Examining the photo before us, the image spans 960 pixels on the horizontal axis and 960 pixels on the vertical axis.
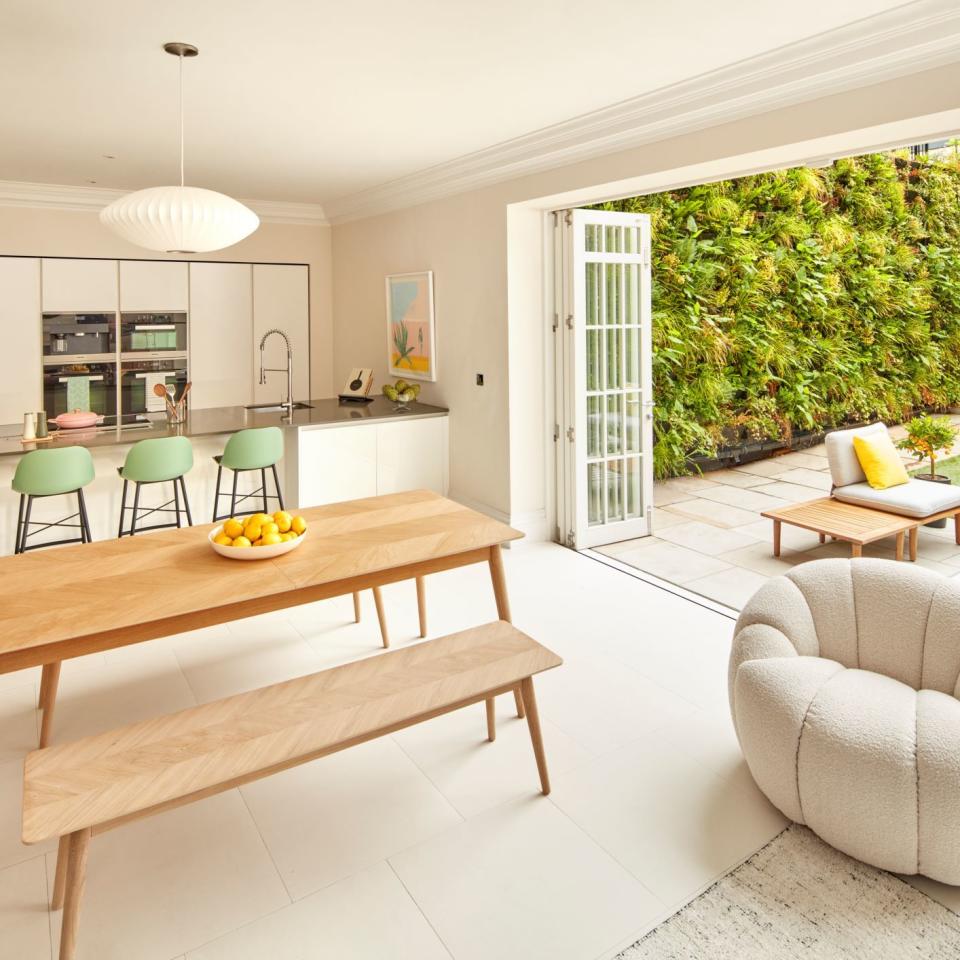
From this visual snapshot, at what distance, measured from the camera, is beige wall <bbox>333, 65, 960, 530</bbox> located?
4.04 meters

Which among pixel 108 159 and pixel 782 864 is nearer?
pixel 782 864

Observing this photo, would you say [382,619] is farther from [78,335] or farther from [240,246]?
[240,246]

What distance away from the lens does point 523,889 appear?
2166mm

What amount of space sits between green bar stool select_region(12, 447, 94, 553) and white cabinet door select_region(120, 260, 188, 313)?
2606 millimetres

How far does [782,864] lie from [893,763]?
0.45m

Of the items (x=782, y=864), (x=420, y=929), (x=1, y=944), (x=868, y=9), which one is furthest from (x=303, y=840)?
(x=868, y=9)

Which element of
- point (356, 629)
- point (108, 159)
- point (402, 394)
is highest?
point (108, 159)

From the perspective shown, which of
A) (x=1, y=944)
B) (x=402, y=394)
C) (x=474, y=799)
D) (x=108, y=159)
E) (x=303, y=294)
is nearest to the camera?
(x=1, y=944)

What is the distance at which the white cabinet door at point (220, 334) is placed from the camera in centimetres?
685

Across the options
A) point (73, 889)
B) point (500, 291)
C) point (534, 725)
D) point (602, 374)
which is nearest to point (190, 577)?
point (73, 889)

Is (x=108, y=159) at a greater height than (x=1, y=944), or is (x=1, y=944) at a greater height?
(x=108, y=159)

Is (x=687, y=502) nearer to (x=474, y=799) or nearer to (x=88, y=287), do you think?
(x=474, y=799)

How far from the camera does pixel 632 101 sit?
3699 mm

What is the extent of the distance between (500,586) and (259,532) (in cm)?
99
